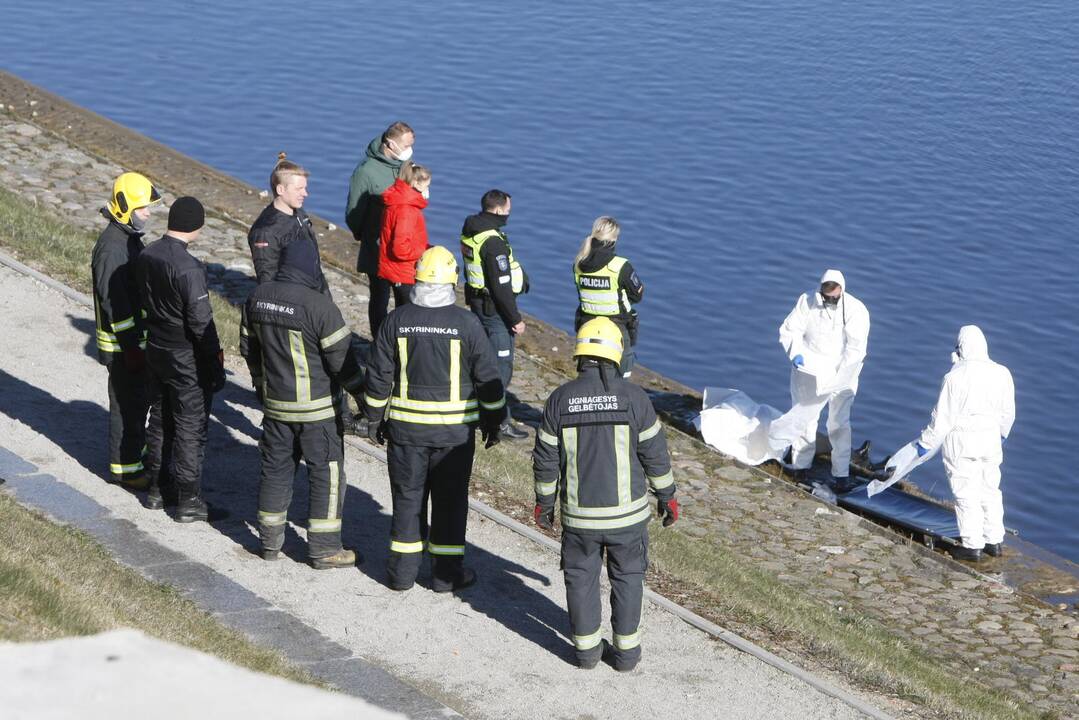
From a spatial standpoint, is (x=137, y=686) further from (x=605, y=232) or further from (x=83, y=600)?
(x=605, y=232)

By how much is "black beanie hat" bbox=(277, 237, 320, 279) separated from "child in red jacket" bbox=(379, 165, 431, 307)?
2.40 m

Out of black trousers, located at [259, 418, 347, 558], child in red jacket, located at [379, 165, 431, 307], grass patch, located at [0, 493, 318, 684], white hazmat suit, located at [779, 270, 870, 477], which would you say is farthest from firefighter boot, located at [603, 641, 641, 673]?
white hazmat suit, located at [779, 270, 870, 477]

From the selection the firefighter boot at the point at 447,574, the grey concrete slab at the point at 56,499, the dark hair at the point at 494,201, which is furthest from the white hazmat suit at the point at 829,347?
the grey concrete slab at the point at 56,499

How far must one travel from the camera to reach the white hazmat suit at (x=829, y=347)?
1387cm

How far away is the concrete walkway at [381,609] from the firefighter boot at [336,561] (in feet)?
0.19

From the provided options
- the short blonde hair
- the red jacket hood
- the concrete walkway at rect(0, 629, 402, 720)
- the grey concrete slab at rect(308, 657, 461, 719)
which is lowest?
the grey concrete slab at rect(308, 657, 461, 719)

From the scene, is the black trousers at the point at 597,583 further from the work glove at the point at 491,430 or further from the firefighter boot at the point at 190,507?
the firefighter boot at the point at 190,507

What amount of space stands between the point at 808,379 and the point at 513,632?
6.10 meters

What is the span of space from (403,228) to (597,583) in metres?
4.06

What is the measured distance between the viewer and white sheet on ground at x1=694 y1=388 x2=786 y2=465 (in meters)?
14.6

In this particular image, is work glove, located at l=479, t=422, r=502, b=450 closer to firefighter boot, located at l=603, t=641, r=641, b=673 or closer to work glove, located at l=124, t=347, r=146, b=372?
firefighter boot, located at l=603, t=641, r=641, b=673

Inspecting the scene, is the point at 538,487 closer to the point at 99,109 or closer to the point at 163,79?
the point at 99,109

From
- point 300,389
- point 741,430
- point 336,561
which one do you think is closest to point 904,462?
point 741,430

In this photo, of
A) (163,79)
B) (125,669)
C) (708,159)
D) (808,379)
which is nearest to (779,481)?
(808,379)
